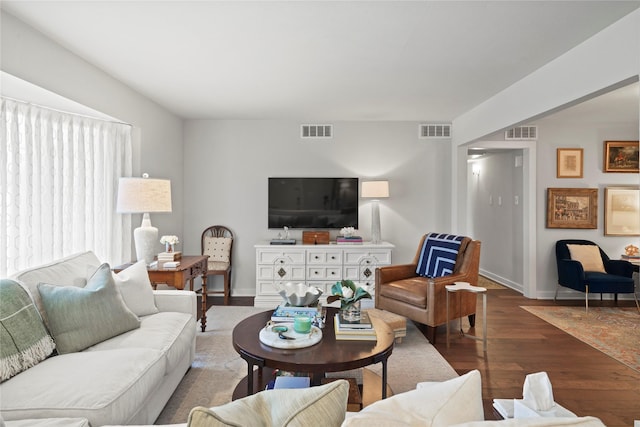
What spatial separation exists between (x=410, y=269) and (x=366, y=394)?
6.63 feet

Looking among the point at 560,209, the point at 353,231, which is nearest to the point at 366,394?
the point at 353,231

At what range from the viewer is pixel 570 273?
459cm

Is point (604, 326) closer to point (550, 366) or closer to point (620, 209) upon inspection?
point (550, 366)

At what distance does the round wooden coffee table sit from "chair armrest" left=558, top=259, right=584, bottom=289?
3.57m

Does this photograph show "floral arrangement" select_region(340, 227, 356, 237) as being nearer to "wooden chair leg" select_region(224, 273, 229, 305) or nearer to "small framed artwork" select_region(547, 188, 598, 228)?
"wooden chair leg" select_region(224, 273, 229, 305)

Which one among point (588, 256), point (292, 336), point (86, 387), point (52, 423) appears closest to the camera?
point (52, 423)

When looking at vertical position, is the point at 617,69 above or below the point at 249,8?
below

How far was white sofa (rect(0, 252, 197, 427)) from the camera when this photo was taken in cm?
147

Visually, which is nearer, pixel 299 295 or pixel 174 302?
pixel 299 295

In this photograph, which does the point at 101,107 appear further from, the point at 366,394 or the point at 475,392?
the point at 475,392

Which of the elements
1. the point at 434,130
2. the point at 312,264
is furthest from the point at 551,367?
the point at 434,130

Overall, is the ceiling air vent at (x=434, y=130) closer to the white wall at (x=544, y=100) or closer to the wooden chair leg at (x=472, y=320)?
the white wall at (x=544, y=100)

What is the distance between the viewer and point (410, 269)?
4059 millimetres

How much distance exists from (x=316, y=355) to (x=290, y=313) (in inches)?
22.7
